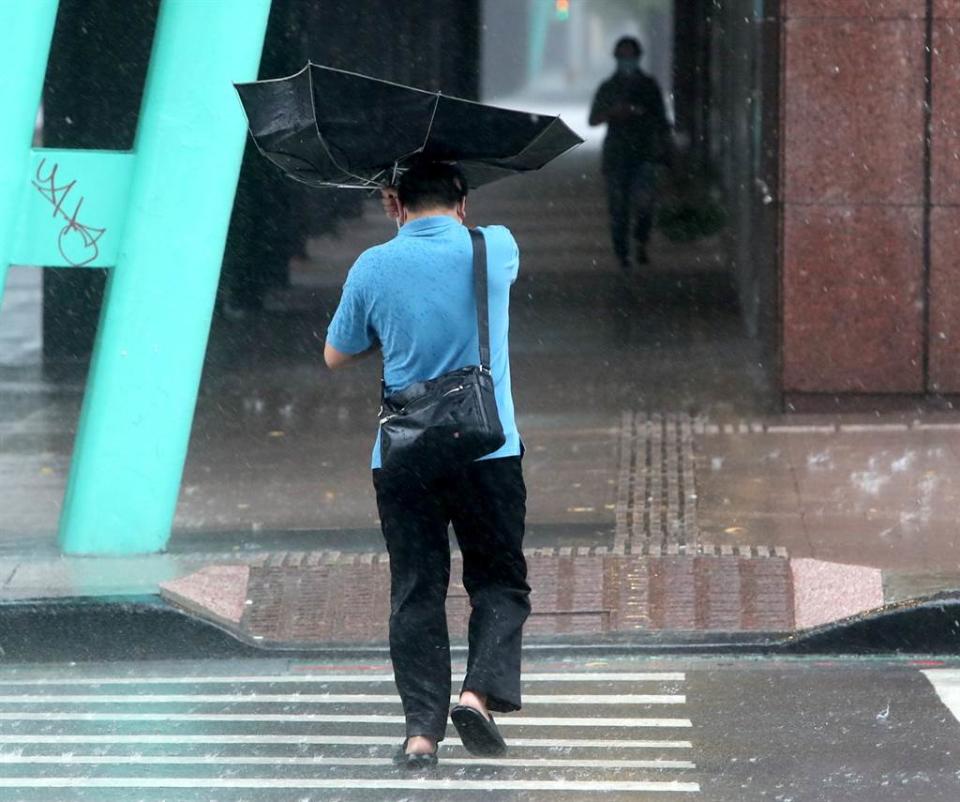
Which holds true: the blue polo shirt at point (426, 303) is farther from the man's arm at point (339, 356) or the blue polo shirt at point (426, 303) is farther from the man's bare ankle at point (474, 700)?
Answer: the man's bare ankle at point (474, 700)

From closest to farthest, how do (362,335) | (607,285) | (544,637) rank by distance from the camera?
(362,335) → (544,637) → (607,285)

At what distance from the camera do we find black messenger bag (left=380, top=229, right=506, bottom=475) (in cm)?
493

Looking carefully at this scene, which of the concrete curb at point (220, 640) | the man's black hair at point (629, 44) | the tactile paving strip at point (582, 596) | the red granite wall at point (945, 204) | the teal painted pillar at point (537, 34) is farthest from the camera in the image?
the teal painted pillar at point (537, 34)

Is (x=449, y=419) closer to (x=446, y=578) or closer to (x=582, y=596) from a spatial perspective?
(x=446, y=578)

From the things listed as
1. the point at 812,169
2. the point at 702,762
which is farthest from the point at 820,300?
the point at 702,762

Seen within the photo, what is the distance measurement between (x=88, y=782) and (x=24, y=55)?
11.1ft

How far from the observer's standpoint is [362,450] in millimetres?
9945

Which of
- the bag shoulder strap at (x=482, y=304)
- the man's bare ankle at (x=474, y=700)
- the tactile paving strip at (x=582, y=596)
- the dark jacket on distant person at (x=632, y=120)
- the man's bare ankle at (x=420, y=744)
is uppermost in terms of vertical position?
the dark jacket on distant person at (x=632, y=120)

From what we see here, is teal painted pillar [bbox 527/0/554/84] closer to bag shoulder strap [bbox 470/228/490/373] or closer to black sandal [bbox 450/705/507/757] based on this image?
bag shoulder strap [bbox 470/228/490/373]

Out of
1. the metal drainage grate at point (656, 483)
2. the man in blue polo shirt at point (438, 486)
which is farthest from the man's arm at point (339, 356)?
the metal drainage grate at point (656, 483)

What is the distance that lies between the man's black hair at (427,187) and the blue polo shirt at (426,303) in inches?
2.2

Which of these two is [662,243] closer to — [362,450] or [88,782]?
[362,450]

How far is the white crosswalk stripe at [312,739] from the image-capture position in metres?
5.19

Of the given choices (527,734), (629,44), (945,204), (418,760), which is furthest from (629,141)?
(418,760)
